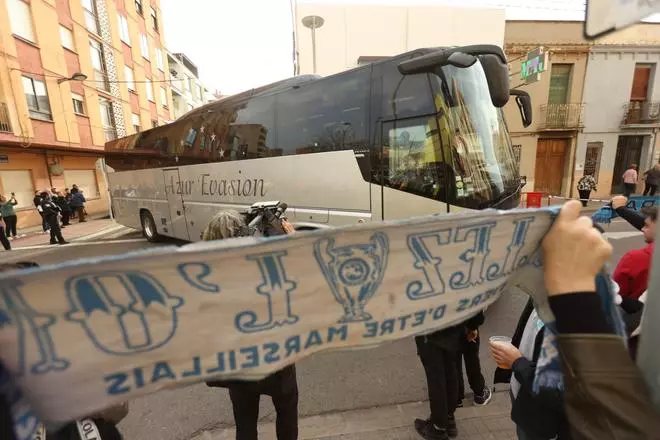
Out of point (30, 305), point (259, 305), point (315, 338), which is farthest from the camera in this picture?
point (315, 338)

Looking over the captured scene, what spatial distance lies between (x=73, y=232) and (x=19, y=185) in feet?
14.0

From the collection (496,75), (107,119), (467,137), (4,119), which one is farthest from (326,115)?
(107,119)

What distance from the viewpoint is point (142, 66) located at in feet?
79.9

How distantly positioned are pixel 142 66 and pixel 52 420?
29.5 m

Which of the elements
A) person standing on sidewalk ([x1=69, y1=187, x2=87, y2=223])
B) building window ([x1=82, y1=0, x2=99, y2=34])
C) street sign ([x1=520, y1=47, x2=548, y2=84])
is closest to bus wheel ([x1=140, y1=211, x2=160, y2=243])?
person standing on sidewalk ([x1=69, y1=187, x2=87, y2=223])

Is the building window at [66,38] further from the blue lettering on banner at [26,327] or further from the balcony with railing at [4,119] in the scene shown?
the blue lettering on banner at [26,327]

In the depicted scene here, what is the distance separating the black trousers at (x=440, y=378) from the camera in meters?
2.37

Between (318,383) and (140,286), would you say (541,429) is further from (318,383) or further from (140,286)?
(318,383)

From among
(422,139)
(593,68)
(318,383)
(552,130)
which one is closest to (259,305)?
(318,383)

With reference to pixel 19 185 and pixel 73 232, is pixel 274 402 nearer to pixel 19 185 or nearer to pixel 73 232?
pixel 73 232

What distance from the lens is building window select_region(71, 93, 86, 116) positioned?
17.0 meters

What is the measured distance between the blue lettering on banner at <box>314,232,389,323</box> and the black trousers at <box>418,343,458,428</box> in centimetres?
148

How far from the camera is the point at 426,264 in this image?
3.80ft

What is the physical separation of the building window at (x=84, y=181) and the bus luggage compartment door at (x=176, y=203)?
12471 millimetres
